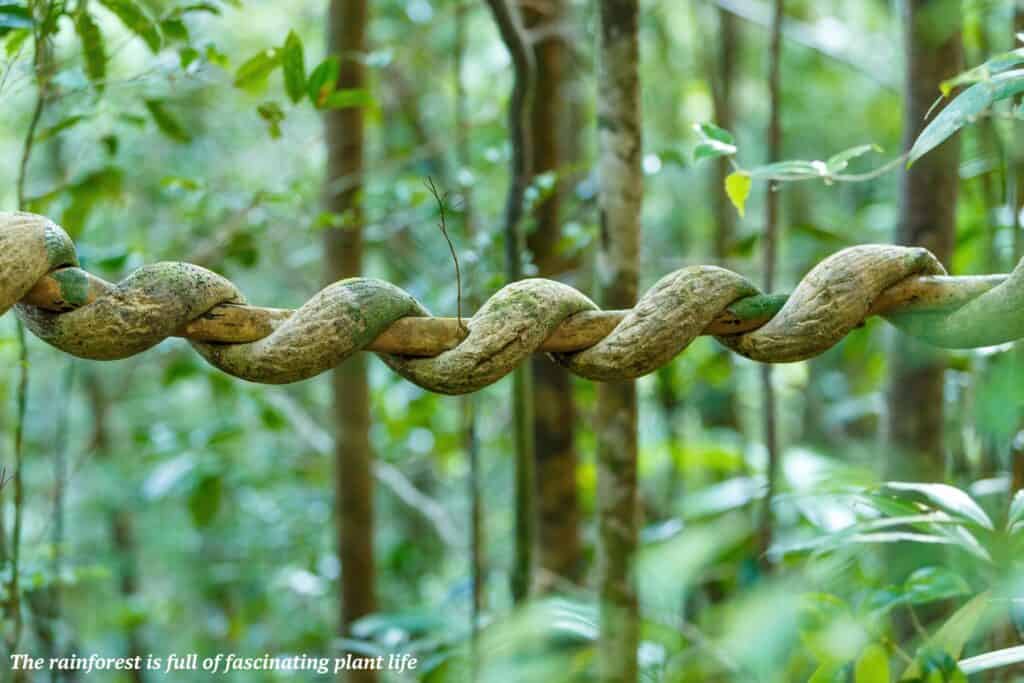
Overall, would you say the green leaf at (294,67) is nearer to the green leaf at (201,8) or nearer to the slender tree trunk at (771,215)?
the green leaf at (201,8)

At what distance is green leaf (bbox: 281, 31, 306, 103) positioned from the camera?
1.04 metres

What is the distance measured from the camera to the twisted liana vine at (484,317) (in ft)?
1.92

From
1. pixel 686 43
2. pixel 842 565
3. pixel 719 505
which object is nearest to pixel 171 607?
pixel 719 505

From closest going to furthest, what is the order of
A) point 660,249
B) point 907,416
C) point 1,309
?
point 1,309
point 907,416
point 660,249

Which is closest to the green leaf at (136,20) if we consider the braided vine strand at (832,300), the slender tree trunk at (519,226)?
the slender tree trunk at (519,226)

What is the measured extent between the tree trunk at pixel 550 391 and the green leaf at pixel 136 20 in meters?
0.69

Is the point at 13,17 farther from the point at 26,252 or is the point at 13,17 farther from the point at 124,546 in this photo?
the point at 124,546

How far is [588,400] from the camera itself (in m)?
2.06

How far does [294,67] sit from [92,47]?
0.21m

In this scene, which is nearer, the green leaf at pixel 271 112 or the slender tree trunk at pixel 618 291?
the slender tree trunk at pixel 618 291

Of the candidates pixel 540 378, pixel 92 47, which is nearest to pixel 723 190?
pixel 540 378

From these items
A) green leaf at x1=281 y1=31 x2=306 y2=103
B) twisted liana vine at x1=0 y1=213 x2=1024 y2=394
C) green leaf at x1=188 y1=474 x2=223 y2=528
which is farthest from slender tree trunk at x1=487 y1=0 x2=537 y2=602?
green leaf at x1=188 y1=474 x2=223 y2=528

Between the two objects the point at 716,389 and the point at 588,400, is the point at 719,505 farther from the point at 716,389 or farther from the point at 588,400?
the point at 716,389

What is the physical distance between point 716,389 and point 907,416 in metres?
1.48
